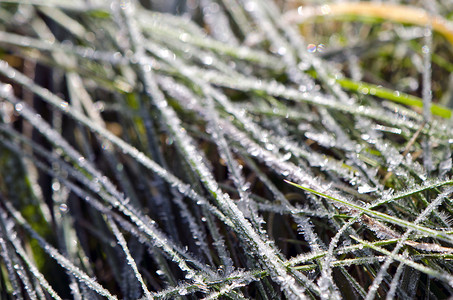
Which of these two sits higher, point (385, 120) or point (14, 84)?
point (14, 84)

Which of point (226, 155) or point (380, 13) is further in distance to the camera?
point (380, 13)

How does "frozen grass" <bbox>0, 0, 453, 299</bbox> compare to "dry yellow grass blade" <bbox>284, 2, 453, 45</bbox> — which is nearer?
"frozen grass" <bbox>0, 0, 453, 299</bbox>

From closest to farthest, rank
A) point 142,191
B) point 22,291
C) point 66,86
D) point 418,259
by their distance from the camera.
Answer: point 418,259 → point 22,291 → point 142,191 → point 66,86

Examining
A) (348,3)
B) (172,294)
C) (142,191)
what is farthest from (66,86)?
(348,3)

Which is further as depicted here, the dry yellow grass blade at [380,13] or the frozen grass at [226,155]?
the dry yellow grass blade at [380,13]

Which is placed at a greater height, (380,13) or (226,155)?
(380,13)

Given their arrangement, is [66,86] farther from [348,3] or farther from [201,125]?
[348,3]
